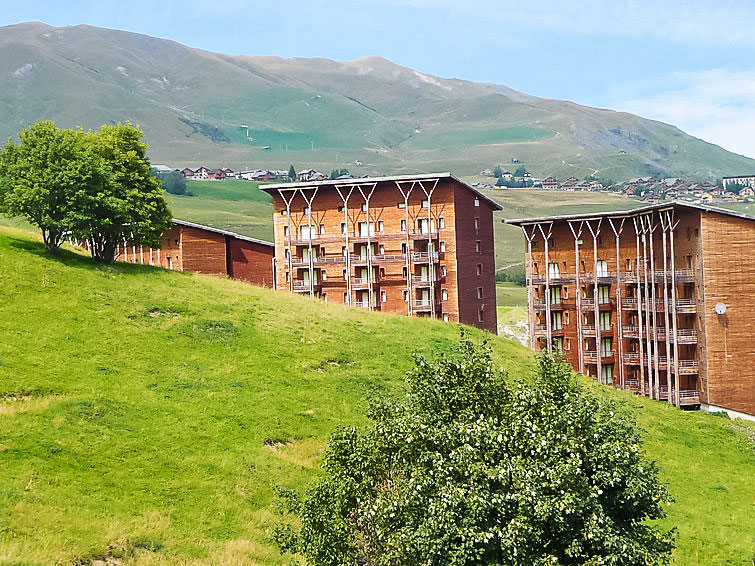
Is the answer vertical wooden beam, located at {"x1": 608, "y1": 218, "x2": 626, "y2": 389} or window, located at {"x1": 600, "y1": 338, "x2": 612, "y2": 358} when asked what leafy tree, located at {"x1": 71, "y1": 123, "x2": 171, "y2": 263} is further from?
window, located at {"x1": 600, "y1": 338, "x2": 612, "y2": 358}

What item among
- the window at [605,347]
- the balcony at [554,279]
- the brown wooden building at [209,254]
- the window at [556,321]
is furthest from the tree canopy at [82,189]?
the window at [605,347]

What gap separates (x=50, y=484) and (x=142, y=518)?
4.09 meters

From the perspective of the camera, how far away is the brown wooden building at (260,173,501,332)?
89.4 m

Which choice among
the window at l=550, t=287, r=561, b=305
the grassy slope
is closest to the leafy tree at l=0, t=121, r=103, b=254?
the grassy slope

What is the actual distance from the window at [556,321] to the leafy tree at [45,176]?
56.0 metres

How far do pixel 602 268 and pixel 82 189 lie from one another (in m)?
58.0

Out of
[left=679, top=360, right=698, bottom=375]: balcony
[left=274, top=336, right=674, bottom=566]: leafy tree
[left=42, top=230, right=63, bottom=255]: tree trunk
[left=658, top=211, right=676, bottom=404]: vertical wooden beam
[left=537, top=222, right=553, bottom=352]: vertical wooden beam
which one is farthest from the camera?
[left=537, top=222, right=553, bottom=352]: vertical wooden beam

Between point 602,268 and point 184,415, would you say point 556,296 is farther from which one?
point 184,415

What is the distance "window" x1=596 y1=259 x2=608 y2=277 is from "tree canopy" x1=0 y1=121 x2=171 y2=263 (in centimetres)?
5008

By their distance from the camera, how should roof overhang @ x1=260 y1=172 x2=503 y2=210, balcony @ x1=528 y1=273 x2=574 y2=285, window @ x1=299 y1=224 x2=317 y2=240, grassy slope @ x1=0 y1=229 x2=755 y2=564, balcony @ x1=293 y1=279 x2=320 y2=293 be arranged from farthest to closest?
window @ x1=299 y1=224 x2=317 y2=240
balcony @ x1=293 y1=279 x2=320 y2=293
balcony @ x1=528 y1=273 x2=574 y2=285
roof overhang @ x1=260 y1=172 x2=503 y2=210
grassy slope @ x1=0 y1=229 x2=755 y2=564

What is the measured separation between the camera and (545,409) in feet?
70.4

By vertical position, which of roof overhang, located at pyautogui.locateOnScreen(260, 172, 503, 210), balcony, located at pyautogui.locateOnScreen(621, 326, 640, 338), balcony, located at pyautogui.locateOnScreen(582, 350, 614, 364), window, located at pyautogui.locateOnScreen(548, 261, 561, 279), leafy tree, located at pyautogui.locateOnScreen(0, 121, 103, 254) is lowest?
balcony, located at pyautogui.locateOnScreen(582, 350, 614, 364)

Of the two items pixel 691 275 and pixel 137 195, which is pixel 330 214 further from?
pixel 691 275

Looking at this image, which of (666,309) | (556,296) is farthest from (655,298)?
(556,296)
